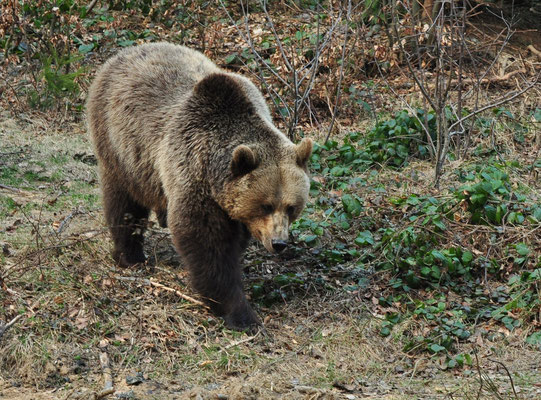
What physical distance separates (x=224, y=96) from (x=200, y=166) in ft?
2.07

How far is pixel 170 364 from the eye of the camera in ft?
18.6

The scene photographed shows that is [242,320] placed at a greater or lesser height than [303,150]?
lesser

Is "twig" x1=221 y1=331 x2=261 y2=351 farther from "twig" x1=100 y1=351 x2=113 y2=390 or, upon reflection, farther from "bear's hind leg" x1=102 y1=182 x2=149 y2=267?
"bear's hind leg" x1=102 y1=182 x2=149 y2=267

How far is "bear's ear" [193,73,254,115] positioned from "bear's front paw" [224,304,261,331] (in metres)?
1.60

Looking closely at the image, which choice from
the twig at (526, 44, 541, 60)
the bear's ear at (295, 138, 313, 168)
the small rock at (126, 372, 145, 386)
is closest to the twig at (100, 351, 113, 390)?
the small rock at (126, 372, 145, 386)

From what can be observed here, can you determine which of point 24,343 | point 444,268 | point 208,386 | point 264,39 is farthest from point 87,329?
point 264,39

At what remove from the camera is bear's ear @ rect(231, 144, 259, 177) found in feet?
19.4

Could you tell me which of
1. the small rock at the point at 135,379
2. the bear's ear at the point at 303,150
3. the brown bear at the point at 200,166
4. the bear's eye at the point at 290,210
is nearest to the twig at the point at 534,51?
the brown bear at the point at 200,166

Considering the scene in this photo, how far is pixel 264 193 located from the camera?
236 inches

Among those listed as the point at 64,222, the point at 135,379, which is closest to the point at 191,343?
the point at 135,379

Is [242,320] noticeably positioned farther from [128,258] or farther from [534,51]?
[534,51]

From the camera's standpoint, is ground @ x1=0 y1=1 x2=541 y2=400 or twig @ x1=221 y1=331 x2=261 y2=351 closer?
ground @ x1=0 y1=1 x2=541 y2=400

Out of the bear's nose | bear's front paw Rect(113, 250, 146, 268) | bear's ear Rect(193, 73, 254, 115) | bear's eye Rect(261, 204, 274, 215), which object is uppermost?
bear's ear Rect(193, 73, 254, 115)

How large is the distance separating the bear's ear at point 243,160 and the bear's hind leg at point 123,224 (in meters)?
1.53
